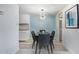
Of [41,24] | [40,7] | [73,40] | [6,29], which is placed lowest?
[73,40]

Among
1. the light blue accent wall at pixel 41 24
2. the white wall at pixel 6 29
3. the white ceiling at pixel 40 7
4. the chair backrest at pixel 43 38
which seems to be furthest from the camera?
the light blue accent wall at pixel 41 24

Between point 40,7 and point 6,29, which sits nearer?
point 6,29

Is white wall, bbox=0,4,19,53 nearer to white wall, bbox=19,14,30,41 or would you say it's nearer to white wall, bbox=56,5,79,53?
white wall, bbox=56,5,79,53

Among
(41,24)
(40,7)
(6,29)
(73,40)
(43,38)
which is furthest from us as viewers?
(41,24)

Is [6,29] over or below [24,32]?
over

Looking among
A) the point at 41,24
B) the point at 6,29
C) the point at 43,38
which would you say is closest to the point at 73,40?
the point at 43,38

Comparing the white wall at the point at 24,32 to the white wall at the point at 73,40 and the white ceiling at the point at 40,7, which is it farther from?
the white wall at the point at 73,40

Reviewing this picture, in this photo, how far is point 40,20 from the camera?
7.46m

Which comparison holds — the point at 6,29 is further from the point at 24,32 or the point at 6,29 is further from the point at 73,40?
the point at 24,32

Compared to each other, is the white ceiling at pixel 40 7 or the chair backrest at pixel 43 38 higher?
the white ceiling at pixel 40 7

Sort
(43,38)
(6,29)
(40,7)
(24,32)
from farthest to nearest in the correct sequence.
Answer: (24,32) < (40,7) < (43,38) < (6,29)

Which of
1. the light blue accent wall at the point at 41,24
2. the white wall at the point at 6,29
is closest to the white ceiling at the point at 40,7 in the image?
the light blue accent wall at the point at 41,24

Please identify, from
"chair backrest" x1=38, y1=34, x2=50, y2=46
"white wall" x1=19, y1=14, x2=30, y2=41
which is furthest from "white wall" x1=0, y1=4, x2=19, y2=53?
"white wall" x1=19, y1=14, x2=30, y2=41
